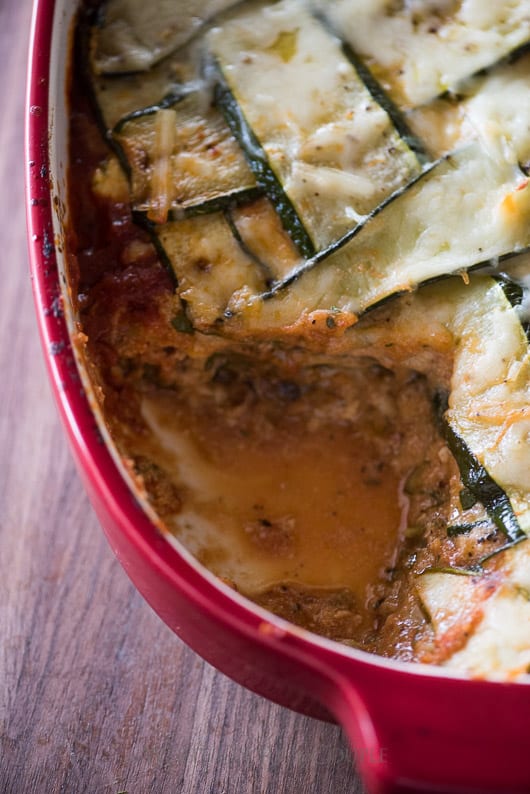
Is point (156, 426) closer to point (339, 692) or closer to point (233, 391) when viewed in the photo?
point (233, 391)

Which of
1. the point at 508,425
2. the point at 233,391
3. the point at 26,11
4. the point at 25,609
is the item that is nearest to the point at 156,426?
the point at 233,391

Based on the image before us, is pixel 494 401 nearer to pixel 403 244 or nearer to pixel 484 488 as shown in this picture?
pixel 484 488

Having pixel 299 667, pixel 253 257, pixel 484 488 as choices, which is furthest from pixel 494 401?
pixel 299 667

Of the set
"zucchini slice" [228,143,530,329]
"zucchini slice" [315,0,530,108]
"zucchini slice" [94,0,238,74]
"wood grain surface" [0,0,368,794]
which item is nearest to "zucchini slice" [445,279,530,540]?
"zucchini slice" [228,143,530,329]

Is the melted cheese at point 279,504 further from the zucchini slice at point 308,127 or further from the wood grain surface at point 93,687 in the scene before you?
the zucchini slice at point 308,127

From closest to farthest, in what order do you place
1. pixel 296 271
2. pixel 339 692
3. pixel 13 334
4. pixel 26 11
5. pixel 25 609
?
pixel 339 692
pixel 296 271
pixel 25 609
pixel 13 334
pixel 26 11

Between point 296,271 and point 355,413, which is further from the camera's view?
point 355,413

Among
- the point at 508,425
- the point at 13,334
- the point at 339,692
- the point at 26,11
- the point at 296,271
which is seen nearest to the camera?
the point at 339,692
